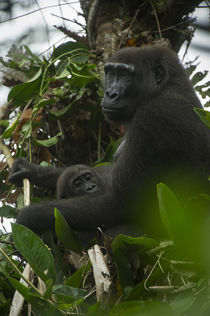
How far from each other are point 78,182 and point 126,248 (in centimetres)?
176

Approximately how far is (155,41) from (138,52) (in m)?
0.52

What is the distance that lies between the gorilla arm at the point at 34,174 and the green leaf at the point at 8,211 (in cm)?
26

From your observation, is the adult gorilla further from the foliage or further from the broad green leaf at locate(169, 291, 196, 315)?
the broad green leaf at locate(169, 291, 196, 315)

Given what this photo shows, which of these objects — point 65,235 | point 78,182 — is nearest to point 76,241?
point 65,235

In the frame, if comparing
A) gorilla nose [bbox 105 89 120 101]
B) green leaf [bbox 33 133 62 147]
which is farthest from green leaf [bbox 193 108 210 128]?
green leaf [bbox 33 133 62 147]

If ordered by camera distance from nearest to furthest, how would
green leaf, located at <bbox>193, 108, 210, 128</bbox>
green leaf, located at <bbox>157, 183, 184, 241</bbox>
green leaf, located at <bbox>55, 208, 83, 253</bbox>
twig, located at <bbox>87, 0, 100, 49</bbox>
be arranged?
green leaf, located at <bbox>157, 183, 184, 241</bbox> < green leaf, located at <bbox>193, 108, 210, 128</bbox> < green leaf, located at <bbox>55, 208, 83, 253</bbox> < twig, located at <bbox>87, 0, 100, 49</bbox>

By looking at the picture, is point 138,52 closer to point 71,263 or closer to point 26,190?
point 26,190

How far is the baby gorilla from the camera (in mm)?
3971

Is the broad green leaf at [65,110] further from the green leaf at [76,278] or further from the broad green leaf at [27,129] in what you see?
the green leaf at [76,278]

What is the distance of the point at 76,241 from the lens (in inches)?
126

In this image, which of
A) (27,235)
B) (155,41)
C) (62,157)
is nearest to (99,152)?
(62,157)

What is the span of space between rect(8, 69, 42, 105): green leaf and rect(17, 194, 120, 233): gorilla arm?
98 centimetres

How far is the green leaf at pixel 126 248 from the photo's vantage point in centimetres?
222

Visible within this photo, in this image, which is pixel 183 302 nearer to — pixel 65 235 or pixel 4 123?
pixel 65 235
